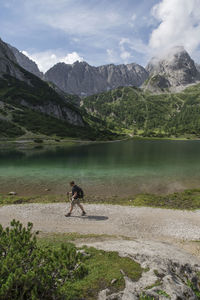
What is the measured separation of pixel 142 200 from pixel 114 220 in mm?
9728

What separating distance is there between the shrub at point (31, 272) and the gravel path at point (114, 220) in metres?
12.6

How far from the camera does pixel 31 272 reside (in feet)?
19.3

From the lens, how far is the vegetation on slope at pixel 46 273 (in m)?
5.95

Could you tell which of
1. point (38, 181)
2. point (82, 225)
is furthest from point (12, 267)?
point (38, 181)

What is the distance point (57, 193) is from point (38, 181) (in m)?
11.1

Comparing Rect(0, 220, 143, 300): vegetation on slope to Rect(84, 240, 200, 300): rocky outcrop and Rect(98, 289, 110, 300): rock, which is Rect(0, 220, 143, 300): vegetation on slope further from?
Rect(84, 240, 200, 300): rocky outcrop

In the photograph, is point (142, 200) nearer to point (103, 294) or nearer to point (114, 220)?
point (114, 220)

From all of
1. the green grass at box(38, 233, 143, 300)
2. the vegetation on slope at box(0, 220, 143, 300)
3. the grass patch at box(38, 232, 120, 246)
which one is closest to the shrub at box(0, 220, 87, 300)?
the vegetation on slope at box(0, 220, 143, 300)

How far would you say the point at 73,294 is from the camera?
791 centimetres

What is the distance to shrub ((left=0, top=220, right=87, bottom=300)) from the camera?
586 centimetres

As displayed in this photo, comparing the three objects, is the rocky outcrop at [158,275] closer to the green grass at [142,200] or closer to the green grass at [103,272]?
the green grass at [103,272]

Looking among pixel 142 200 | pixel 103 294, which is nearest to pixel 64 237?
pixel 103 294

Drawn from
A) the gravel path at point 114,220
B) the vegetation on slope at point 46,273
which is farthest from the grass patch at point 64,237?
the vegetation on slope at point 46,273

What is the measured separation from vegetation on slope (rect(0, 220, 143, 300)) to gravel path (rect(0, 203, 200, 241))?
9.69m
